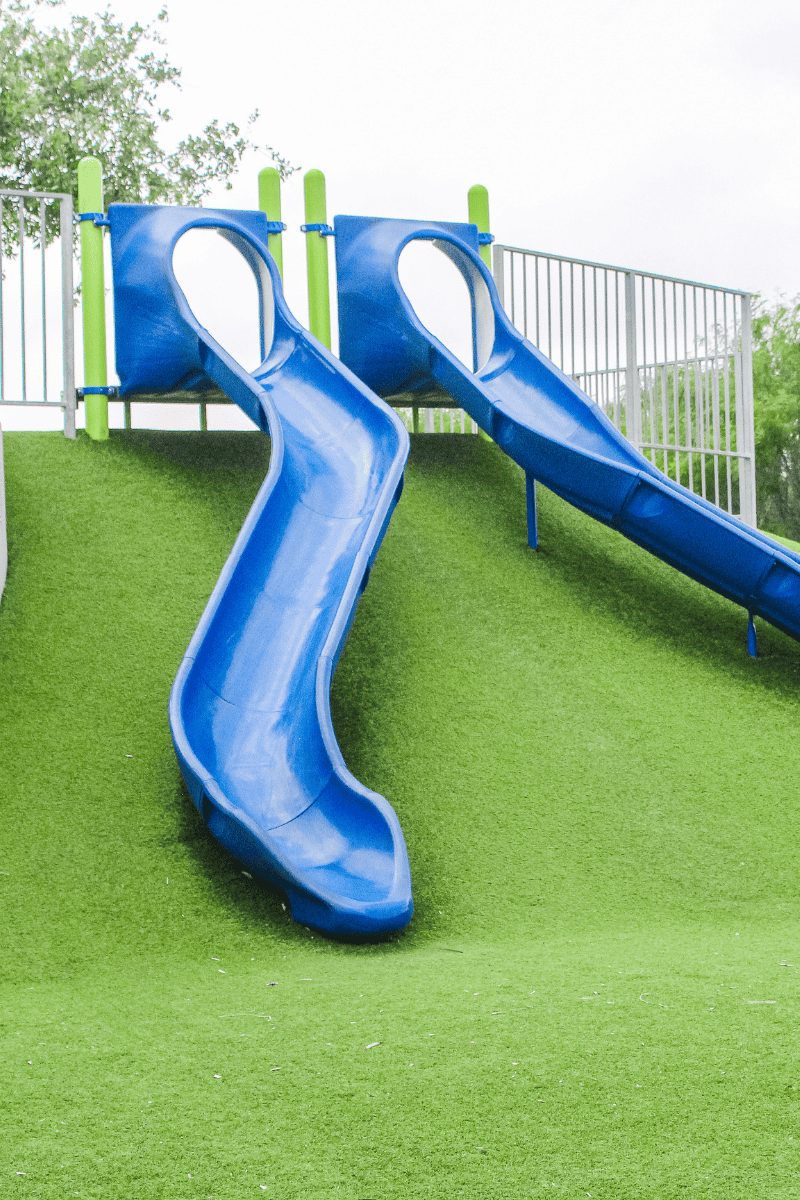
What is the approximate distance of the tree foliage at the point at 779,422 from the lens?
34.5m

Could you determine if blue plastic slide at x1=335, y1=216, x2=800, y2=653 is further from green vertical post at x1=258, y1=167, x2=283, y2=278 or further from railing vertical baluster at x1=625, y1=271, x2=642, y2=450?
railing vertical baluster at x1=625, y1=271, x2=642, y2=450

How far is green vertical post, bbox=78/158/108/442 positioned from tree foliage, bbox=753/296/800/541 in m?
28.2

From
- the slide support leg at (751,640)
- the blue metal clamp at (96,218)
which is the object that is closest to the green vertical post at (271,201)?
the blue metal clamp at (96,218)

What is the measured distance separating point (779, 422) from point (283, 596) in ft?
104

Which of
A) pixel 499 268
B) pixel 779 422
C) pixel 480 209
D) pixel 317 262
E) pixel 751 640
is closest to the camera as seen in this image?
pixel 751 640

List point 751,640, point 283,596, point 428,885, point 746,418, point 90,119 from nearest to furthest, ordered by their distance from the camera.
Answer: point 428,885
point 283,596
point 751,640
point 746,418
point 90,119

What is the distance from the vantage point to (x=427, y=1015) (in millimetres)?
3453

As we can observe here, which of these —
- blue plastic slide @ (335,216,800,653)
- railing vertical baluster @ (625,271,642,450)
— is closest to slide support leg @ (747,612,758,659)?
blue plastic slide @ (335,216,800,653)

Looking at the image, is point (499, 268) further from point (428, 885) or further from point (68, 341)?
point (428, 885)

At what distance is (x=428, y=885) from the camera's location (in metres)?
5.06

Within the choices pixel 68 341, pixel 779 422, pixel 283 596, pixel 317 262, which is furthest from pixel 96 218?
pixel 779 422

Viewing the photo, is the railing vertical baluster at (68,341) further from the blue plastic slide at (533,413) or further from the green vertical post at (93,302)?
the blue plastic slide at (533,413)

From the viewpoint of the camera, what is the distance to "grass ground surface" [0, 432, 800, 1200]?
2.65 metres

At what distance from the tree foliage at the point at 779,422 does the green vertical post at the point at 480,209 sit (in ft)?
83.0
